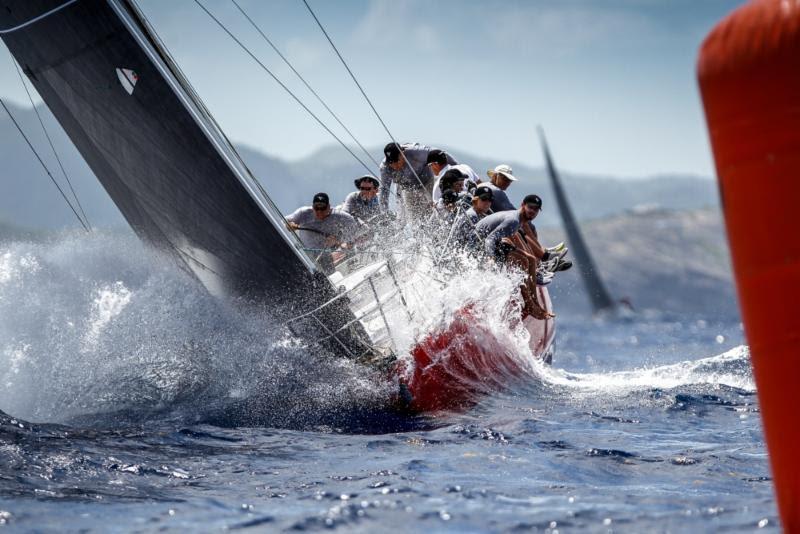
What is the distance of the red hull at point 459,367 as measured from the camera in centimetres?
674

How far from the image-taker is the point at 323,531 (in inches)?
131

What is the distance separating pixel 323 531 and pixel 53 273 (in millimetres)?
5516

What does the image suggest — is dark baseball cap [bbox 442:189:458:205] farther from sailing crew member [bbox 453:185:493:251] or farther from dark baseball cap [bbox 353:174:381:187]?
dark baseball cap [bbox 353:174:381:187]

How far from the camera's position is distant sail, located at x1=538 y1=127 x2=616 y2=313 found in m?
40.0

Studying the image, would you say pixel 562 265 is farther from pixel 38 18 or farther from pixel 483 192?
pixel 38 18

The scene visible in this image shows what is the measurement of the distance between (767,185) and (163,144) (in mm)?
4730

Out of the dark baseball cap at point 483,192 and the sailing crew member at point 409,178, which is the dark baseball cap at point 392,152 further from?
the dark baseball cap at point 483,192

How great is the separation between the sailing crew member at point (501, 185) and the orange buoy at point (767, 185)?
18.7 feet

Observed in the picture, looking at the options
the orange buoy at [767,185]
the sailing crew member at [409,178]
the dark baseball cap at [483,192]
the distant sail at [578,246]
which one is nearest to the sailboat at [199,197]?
the dark baseball cap at [483,192]

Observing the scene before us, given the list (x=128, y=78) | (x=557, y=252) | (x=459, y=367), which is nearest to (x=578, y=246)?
(x=557, y=252)

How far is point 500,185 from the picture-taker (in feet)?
28.5

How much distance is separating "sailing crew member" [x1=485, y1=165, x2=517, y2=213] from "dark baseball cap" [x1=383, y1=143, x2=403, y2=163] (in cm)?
84

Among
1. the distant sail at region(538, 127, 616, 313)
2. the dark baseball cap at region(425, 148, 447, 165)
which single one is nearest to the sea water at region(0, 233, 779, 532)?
the dark baseball cap at region(425, 148, 447, 165)

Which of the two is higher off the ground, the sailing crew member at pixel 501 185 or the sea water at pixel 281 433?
the sailing crew member at pixel 501 185
